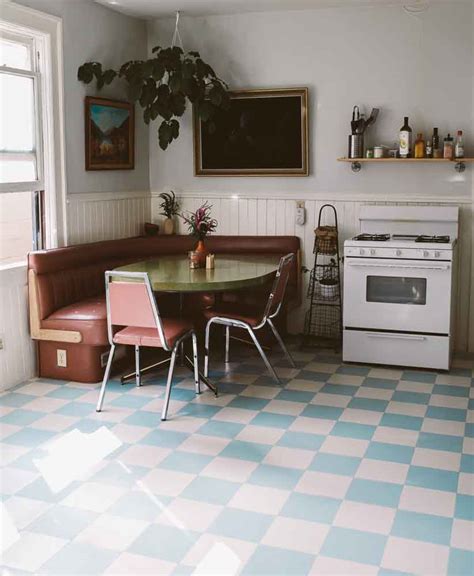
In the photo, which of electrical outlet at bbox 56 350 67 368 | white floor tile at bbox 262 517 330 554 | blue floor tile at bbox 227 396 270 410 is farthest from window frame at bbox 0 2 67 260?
white floor tile at bbox 262 517 330 554

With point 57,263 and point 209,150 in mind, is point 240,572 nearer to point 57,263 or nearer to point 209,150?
point 57,263

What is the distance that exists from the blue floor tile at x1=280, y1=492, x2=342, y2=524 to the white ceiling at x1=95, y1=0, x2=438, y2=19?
12.9ft

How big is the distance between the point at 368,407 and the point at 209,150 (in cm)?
288

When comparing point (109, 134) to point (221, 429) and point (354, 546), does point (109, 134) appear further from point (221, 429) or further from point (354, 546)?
point (354, 546)

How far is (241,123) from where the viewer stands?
625 cm

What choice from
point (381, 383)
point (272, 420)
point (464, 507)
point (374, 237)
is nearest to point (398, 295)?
point (374, 237)

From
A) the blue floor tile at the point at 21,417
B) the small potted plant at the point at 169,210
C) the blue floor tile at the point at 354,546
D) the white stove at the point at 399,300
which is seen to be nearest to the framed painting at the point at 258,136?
the small potted plant at the point at 169,210

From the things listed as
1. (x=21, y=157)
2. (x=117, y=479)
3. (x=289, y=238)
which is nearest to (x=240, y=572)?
(x=117, y=479)

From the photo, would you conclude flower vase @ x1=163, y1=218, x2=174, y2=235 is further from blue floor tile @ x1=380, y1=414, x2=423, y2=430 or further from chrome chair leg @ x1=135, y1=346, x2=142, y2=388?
blue floor tile @ x1=380, y1=414, x2=423, y2=430

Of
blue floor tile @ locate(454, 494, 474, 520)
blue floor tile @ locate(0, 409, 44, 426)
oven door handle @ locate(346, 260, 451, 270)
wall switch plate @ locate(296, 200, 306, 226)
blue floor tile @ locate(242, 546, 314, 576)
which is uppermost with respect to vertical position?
wall switch plate @ locate(296, 200, 306, 226)

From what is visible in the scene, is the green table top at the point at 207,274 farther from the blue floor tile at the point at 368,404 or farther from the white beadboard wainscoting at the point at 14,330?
the blue floor tile at the point at 368,404

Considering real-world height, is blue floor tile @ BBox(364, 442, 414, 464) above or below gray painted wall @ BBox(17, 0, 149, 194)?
below

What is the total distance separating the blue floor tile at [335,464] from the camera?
3.64 meters

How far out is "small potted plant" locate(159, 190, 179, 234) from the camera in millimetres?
6531
